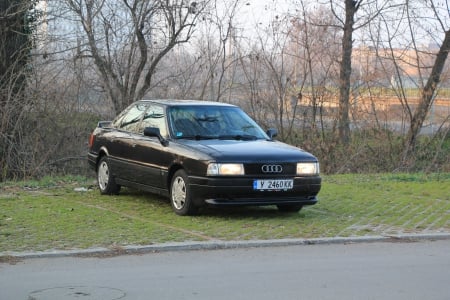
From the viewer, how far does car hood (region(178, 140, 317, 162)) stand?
1086cm

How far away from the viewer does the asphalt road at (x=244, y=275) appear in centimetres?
704

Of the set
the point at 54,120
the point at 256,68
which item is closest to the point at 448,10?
the point at 256,68

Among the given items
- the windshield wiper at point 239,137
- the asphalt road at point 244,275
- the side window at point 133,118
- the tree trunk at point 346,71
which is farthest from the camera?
the tree trunk at point 346,71

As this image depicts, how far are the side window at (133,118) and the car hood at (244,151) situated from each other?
1.70 m

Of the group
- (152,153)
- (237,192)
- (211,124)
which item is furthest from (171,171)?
(237,192)

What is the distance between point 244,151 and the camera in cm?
1107

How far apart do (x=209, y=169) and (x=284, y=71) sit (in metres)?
12.7

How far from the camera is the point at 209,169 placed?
10.8m

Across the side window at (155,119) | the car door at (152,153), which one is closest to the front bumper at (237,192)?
the car door at (152,153)

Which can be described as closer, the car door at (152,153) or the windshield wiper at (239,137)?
the car door at (152,153)

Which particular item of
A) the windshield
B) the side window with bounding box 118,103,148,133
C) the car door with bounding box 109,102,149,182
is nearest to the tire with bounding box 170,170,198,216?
the windshield

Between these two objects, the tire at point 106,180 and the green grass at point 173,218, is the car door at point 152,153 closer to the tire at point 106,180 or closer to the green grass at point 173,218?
the green grass at point 173,218

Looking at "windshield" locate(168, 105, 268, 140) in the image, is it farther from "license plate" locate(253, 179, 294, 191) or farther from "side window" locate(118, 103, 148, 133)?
"license plate" locate(253, 179, 294, 191)

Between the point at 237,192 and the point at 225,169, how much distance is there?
354mm
